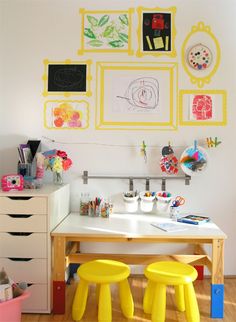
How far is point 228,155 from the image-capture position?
3027mm

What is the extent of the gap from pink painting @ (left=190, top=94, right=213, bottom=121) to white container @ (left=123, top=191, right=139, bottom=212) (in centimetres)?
79

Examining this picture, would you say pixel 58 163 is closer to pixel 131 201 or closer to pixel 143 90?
pixel 131 201

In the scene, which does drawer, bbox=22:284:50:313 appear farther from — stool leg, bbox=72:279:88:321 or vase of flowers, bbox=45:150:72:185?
vase of flowers, bbox=45:150:72:185

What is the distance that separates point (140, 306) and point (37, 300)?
68cm

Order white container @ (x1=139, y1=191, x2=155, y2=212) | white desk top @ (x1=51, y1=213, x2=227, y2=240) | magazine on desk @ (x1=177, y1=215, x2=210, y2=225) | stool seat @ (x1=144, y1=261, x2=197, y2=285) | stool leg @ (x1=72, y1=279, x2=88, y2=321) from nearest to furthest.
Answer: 1. stool seat @ (x1=144, y1=261, x2=197, y2=285)
2. stool leg @ (x1=72, y1=279, x2=88, y2=321)
3. white desk top @ (x1=51, y1=213, x2=227, y2=240)
4. magazine on desk @ (x1=177, y1=215, x2=210, y2=225)
5. white container @ (x1=139, y1=191, x2=155, y2=212)

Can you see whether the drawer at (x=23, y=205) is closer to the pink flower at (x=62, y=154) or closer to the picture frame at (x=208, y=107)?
the pink flower at (x=62, y=154)

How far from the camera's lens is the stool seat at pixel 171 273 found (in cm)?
218

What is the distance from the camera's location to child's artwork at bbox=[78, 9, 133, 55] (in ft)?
9.93

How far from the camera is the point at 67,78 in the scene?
9.96 feet

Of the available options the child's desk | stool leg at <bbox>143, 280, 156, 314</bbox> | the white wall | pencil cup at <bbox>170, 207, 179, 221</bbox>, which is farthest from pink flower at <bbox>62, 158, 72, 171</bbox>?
stool leg at <bbox>143, 280, 156, 314</bbox>

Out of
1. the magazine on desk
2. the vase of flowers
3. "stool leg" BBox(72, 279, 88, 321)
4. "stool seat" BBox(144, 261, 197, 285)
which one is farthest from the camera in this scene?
the vase of flowers

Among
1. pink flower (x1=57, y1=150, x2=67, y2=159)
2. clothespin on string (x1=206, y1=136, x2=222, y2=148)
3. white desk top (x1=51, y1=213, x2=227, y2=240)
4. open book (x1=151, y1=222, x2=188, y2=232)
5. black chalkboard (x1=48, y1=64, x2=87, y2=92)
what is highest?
black chalkboard (x1=48, y1=64, x2=87, y2=92)

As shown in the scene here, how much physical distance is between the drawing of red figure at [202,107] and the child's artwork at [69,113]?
0.86 meters

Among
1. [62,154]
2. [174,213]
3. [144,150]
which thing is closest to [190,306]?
[174,213]
